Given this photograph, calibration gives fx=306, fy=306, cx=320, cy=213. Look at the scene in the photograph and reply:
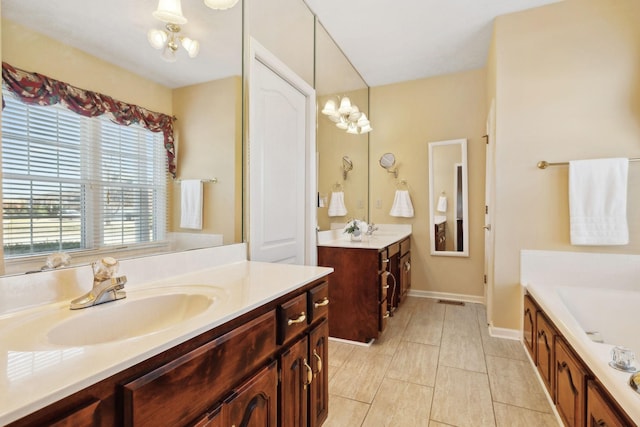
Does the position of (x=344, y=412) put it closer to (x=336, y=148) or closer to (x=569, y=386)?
(x=569, y=386)

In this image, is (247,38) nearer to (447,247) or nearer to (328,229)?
(328,229)

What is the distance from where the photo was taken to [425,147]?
3.72 meters

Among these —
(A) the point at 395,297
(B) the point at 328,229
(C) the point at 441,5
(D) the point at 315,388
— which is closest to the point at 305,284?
(D) the point at 315,388

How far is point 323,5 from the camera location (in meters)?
2.46

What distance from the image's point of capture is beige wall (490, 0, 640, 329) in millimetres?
2287

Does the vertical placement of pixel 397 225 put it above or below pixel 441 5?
below

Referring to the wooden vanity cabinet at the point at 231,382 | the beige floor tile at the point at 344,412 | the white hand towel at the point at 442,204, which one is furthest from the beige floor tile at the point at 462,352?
the white hand towel at the point at 442,204

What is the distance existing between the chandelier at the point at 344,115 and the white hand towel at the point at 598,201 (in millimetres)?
1865

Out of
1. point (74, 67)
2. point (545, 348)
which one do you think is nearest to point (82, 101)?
point (74, 67)

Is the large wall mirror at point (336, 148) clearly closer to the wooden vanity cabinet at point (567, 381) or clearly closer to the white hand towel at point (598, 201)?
the wooden vanity cabinet at point (567, 381)

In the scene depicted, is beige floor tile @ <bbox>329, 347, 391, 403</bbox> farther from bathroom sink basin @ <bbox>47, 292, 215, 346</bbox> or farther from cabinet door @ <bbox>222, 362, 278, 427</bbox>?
bathroom sink basin @ <bbox>47, 292, 215, 346</bbox>

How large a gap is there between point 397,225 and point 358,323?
66.9 inches

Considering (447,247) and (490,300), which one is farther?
(447,247)

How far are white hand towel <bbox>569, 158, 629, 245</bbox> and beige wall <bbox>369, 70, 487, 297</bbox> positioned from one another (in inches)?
46.8
